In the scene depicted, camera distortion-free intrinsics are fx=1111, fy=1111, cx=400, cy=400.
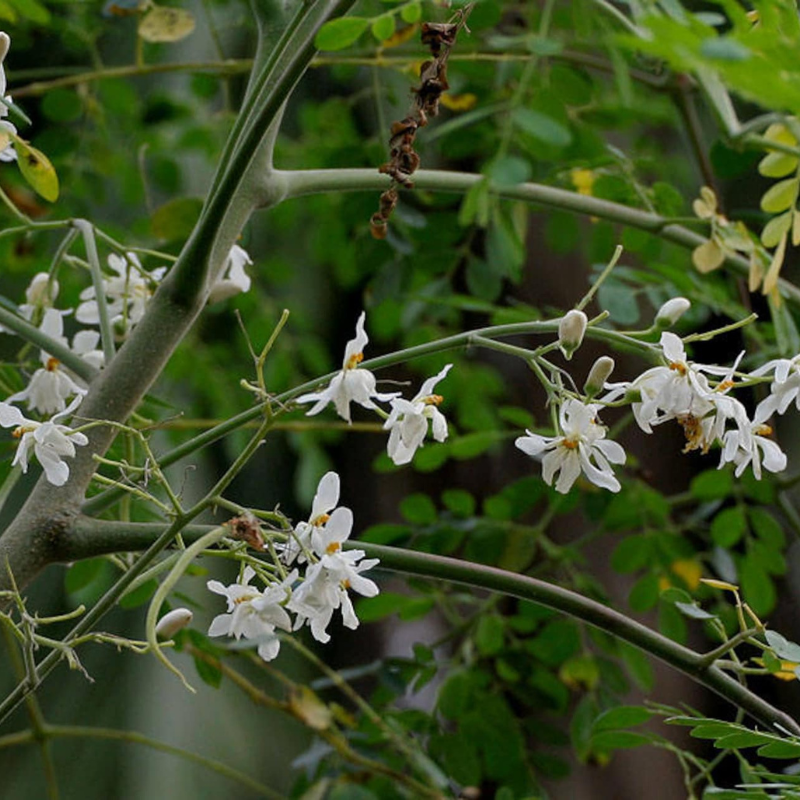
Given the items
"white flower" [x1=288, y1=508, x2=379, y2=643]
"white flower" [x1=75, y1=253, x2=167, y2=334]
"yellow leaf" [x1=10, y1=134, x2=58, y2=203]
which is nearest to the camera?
"white flower" [x1=288, y1=508, x2=379, y2=643]

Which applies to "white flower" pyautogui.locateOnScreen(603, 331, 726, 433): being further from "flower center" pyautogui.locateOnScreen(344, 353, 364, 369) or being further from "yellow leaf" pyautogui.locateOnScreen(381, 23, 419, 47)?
"yellow leaf" pyautogui.locateOnScreen(381, 23, 419, 47)

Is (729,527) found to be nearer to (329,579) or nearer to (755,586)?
(755,586)

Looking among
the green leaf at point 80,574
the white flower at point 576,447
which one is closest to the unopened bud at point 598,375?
the white flower at point 576,447

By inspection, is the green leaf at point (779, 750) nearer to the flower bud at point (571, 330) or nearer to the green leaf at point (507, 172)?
the flower bud at point (571, 330)

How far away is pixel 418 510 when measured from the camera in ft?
2.84

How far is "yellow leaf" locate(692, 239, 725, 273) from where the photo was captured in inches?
26.6

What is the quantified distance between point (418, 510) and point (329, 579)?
1.46 feet

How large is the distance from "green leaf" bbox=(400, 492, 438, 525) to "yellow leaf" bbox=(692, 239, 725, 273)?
0.30m

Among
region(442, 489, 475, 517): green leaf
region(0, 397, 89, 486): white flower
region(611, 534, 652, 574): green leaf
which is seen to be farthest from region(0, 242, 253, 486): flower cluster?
region(611, 534, 652, 574): green leaf

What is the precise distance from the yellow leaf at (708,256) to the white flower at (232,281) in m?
0.27

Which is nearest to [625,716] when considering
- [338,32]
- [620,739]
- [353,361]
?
[620,739]

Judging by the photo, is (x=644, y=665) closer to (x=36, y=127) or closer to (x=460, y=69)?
(x=460, y=69)

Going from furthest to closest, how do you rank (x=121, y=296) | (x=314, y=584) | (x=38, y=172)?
1. (x=121, y=296)
2. (x=38, y=172)
3. (x=314, y=584)

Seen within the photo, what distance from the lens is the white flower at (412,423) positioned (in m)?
0.45
